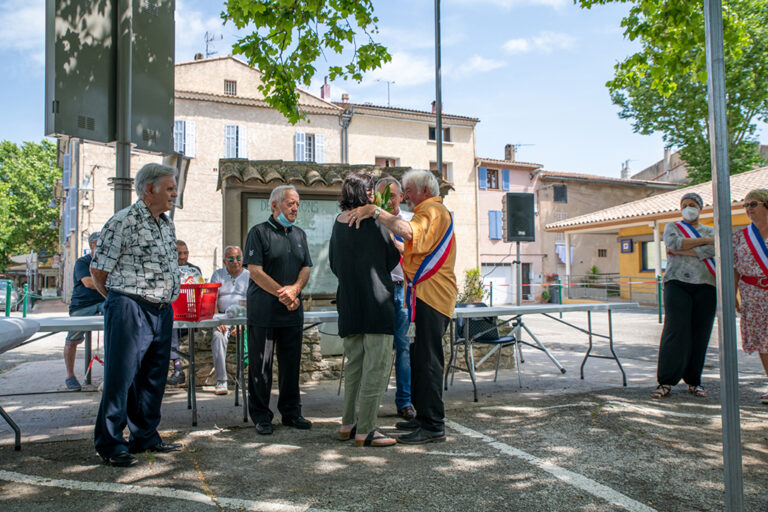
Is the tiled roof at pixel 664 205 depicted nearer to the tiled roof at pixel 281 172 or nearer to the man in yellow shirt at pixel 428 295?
the tiled roof at pixel 281 172

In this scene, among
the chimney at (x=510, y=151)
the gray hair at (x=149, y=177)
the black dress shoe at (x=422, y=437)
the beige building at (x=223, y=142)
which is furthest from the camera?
the chimney at (x=510, y=151)

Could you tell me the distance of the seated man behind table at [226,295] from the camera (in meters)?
5.88

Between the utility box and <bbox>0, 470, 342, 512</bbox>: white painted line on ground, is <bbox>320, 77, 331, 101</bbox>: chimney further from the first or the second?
<bbox>0, 470, 342, 512</bbox>: white painted line on ground

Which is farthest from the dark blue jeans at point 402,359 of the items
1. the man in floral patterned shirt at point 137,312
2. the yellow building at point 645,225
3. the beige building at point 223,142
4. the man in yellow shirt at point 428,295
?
the beige building at point 223,142

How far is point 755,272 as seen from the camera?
15.8 feet

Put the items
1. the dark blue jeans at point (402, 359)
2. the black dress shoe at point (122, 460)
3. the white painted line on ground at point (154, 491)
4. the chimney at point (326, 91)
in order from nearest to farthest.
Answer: the white painted line on ground at point (154, 491) < the black dress shoe at point (122, 460) < the dark blue jeans at point (402, 359) < the chimney at point (326, 91)

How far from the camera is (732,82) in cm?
2258

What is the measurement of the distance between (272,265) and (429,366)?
4.71 feet

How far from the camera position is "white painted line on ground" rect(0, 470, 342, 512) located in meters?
2.73

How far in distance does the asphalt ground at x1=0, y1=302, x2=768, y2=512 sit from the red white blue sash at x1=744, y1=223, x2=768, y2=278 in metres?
1.23

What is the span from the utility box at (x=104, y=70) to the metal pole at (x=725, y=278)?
12.2 ft

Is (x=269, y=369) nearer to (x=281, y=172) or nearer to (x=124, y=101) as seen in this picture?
(x=124, y=101)

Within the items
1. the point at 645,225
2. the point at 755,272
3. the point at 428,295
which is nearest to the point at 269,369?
the point at 428,295

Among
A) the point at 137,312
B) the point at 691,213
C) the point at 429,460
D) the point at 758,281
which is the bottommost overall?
the point at 429,460
